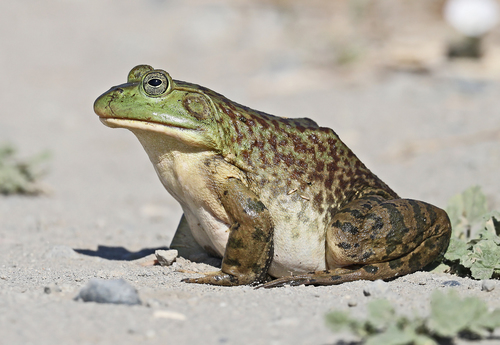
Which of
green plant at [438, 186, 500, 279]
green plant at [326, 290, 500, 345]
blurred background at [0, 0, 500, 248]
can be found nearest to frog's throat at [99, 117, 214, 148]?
green plant at [326, 290, 500, 345]

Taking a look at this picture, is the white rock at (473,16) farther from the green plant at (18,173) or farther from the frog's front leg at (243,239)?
the frog's front leg at (243,239)

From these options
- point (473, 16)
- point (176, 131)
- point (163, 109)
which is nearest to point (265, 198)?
point (176, 131)

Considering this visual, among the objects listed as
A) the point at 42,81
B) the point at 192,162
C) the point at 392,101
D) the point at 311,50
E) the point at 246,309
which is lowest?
the point at 246,309

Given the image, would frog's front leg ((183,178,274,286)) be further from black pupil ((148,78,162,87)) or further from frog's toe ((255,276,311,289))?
black pupil ((148,78,162,87))

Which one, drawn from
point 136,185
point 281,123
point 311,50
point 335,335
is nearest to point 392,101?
point 311,50

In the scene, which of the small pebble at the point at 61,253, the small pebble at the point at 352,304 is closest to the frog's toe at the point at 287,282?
the small pebble at the point at 352,304

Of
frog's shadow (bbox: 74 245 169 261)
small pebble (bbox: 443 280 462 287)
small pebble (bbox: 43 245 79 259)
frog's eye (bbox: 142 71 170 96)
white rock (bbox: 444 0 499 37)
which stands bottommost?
small pebble (bbox: 43 245 79 259)

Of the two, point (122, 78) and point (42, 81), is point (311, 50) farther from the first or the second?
point (42, 81)

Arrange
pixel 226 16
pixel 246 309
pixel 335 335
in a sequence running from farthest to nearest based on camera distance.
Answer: pixel 226 16
pixel 246 309
pixel 335 335
